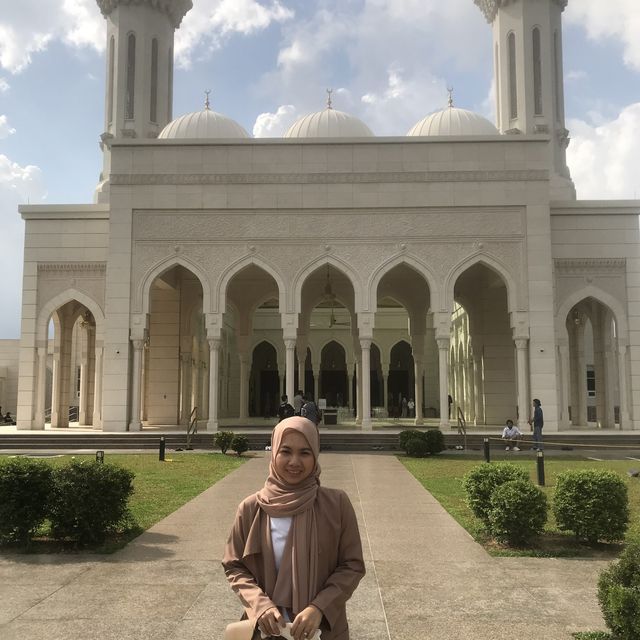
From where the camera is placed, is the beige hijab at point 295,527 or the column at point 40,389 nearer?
the beige hijab at point 295,527

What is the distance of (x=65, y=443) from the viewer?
17375mm

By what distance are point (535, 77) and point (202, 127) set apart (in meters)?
12.2

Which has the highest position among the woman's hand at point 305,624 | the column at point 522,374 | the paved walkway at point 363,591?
the column at point 522,374

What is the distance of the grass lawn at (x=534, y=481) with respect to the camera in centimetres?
637

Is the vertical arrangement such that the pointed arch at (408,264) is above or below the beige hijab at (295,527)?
above

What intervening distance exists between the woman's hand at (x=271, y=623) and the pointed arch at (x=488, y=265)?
17534 millimetres

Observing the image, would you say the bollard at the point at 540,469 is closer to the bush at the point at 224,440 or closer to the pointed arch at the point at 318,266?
the bush at the point at 224,440

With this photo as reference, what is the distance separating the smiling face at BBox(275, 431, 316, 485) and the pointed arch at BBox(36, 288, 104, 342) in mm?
19229

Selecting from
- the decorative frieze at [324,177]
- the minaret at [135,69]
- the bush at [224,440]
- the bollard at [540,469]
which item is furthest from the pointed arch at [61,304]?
the bollard at [540,469]

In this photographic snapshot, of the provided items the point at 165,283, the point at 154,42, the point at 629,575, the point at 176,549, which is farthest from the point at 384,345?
the point at 629,575

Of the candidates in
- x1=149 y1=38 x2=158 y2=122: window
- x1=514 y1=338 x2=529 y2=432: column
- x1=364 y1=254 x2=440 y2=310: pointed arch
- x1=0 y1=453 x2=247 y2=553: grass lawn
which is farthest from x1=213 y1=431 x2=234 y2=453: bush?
x1=149 y1=38 x2=158 y2=122: window

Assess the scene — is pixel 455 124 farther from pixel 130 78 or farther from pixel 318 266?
pixel 130 78

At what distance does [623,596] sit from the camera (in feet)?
11.9

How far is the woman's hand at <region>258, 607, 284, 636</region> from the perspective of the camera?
91.7 inches
